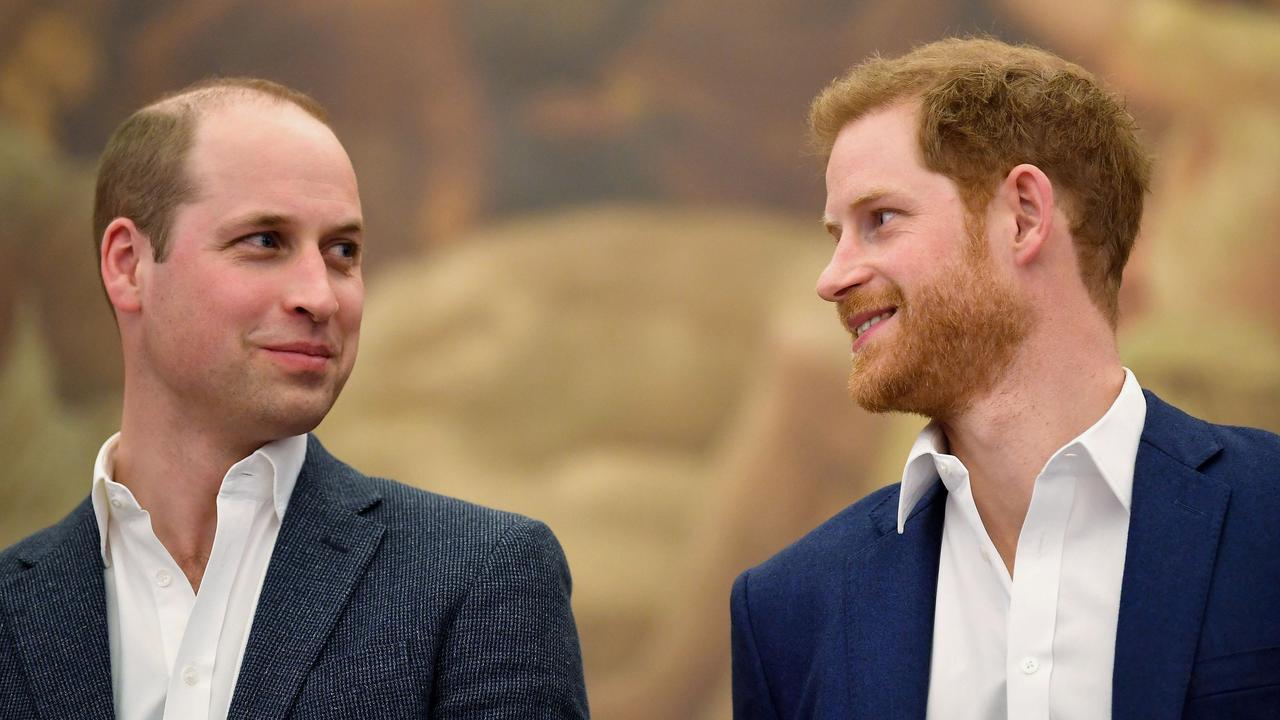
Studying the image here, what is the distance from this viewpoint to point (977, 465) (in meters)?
2.55

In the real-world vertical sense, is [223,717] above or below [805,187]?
below

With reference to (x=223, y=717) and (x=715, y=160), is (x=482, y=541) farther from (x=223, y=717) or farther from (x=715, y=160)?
(x=715, y=160)

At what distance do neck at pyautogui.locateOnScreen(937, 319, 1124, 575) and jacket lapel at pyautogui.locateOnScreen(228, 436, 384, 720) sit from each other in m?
1.19

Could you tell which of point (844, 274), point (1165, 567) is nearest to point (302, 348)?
point (844, 274)

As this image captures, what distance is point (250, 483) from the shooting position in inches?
103

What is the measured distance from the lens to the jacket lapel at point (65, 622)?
240 centimetres

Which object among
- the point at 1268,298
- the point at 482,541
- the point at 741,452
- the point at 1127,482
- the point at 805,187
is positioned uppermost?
the point at 805,187

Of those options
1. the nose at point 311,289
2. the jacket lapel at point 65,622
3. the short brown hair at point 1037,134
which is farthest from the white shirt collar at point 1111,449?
the jacket lapel at point 65,622

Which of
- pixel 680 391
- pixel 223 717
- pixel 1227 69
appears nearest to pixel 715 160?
pixel 680 391

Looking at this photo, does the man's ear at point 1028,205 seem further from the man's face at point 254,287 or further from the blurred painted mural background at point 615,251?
the blurred painted mural background at point 615,251

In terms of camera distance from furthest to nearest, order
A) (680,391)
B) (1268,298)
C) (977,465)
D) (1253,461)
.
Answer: (680,391)
(1268,298)
(977,465)
(1253,461)

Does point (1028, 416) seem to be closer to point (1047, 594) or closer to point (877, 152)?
point (1047, 594)

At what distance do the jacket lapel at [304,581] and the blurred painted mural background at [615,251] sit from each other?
13.9ft

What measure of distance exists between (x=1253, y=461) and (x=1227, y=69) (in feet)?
16.6
